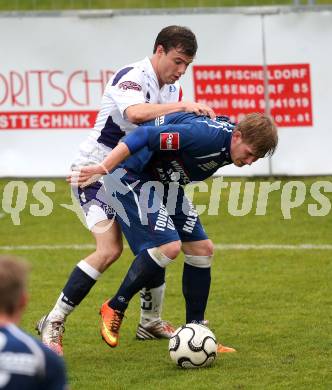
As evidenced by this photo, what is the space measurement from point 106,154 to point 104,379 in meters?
1.61

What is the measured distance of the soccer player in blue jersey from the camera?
277 inches

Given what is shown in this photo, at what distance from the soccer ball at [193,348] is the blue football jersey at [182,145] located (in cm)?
101

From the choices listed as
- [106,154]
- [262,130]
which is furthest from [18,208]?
[262,130]

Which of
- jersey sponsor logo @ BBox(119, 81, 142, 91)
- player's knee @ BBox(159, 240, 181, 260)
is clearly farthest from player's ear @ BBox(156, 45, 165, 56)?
player's knee @ BBox(159, 240, 181, 260)

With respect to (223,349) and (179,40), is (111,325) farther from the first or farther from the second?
(179,40)

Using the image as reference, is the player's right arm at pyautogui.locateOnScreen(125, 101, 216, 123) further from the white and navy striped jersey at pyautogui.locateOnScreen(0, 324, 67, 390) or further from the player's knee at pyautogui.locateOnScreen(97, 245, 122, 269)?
the white and navy striped jersey at pyautogui.locateOnScreen(0, 324, 67, 390)

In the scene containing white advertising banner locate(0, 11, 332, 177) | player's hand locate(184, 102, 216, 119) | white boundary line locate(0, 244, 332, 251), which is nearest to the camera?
player's hand locate(184, 102, 216, 119)

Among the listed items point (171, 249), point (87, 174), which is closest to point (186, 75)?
point (171, 249)

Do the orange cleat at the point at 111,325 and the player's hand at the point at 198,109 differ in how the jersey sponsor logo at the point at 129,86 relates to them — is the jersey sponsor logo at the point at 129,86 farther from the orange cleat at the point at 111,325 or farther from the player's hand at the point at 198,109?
the orange cleat at the point at 111,325

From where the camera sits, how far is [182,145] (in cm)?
712

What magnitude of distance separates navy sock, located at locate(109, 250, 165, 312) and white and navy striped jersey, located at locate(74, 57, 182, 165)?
82 cm

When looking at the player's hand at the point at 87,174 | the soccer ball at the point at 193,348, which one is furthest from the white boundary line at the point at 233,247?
Answer: the player's hand at the point at 87,174

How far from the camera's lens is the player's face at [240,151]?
7.04m

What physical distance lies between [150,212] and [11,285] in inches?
138
